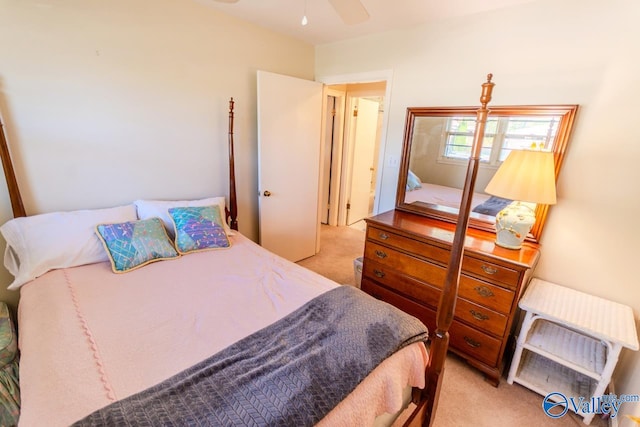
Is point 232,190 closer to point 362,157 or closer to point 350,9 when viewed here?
point 350,9

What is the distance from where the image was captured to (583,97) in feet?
5.57

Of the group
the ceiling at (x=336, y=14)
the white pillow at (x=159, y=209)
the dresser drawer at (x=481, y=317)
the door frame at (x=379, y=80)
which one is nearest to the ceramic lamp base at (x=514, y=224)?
the dresser drawer at (x=481, y=317)

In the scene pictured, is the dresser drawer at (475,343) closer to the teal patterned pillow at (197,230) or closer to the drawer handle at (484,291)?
the drawer handle at (484,291)

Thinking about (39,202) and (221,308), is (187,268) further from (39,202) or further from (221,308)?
(39,202)

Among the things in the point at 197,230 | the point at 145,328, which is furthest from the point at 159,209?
the point at 145,328

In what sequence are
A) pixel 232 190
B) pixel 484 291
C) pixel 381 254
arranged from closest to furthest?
pixel 484 291
pixel 381 254
pixel 232 190

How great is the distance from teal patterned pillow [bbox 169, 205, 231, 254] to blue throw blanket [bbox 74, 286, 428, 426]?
39.9 inches

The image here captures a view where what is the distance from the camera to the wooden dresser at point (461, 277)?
1.69m

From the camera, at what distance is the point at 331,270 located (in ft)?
10.5

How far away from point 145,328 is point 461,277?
177cm

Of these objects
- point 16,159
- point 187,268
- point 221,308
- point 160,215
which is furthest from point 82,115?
point 221,308

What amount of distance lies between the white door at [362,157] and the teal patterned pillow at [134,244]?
305 centimetres

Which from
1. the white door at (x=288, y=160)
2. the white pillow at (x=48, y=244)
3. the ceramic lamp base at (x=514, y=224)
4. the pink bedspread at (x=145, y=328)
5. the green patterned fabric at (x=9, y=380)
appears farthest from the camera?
the white door at (x=288, y=160)

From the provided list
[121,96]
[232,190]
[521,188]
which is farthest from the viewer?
[232,190]
